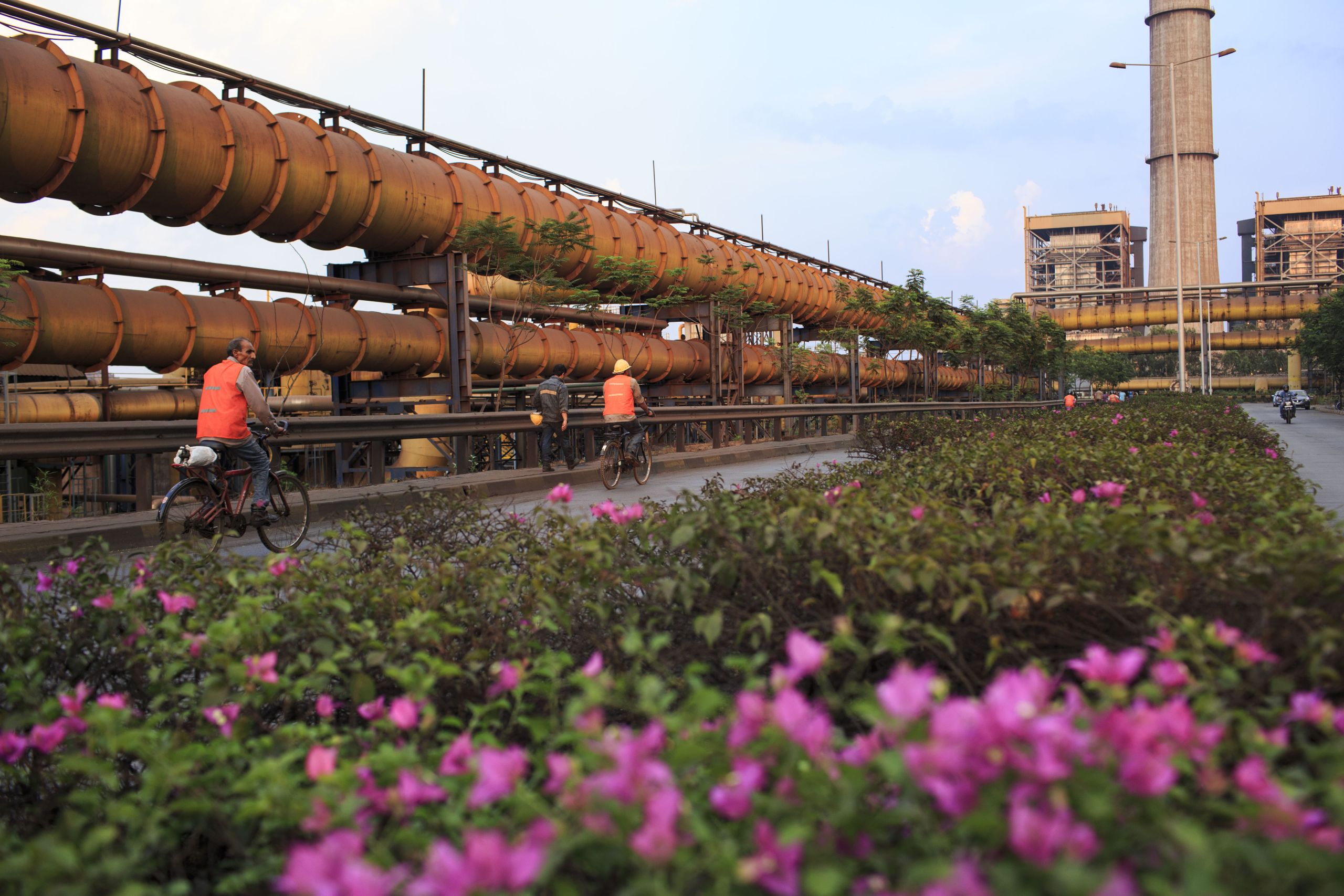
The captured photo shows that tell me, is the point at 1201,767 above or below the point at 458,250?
below

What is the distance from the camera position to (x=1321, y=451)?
2172cm

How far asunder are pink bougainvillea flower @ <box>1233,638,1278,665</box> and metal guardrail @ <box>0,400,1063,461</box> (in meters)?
9.28

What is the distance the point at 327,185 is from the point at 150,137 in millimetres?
3370

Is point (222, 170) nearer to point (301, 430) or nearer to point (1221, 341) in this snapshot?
point (301, 430)

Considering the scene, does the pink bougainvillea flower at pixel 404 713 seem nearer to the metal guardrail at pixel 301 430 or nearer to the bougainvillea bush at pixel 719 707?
the bougainvillea bush at pixel 719 707

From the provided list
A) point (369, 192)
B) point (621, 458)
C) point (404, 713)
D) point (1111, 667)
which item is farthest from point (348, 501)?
point (1111, 667)

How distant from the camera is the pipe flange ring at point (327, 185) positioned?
17.5m

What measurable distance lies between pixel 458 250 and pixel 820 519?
60.5 ft

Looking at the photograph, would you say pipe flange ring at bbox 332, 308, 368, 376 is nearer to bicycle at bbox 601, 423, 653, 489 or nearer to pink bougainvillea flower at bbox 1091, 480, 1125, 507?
bicycle at bbox 601, 423, 653, 489

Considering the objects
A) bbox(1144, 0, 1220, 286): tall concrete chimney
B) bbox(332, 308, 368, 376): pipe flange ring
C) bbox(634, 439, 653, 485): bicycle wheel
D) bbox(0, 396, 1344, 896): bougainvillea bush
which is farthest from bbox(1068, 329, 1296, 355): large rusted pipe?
bbox(0, 396, 1344, 896): bougainvillea bush

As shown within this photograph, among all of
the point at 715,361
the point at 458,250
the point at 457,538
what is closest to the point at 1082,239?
the point at 715,361

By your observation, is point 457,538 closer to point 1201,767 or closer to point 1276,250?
point 1201,767

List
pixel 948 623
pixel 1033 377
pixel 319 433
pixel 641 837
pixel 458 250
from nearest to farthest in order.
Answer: pixel 641 837 < pixel 948 623 < pixel 319 433 < pixel 458 250 < pixel 1033 377

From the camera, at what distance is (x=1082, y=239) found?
145375mm
